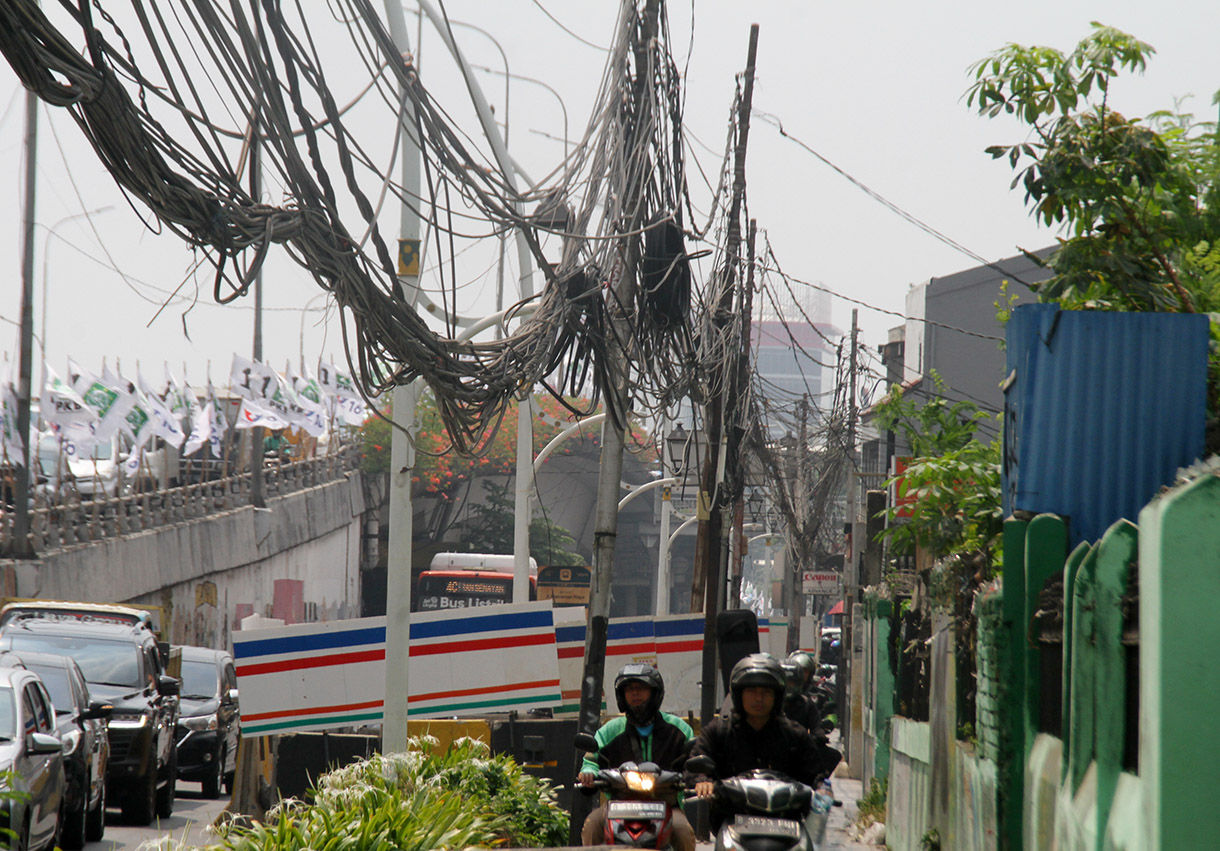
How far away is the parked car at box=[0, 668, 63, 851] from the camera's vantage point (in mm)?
9469

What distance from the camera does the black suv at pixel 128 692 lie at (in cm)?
1457

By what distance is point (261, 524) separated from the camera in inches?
1499

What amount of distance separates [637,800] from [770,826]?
→ 1246 millimetres

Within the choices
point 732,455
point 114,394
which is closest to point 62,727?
point 732,455

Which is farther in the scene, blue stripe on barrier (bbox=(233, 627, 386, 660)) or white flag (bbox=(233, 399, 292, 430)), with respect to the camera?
white flag (bbox=(233, 399, 292, 430))

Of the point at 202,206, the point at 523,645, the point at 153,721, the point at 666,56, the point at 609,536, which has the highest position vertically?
the point at 666,56

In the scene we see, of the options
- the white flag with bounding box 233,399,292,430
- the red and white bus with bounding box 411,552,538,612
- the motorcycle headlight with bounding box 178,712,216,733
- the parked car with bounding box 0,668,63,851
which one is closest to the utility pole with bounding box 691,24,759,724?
the motorcycle headlight with bounding box 178,712,216,733

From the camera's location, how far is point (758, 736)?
279 inches

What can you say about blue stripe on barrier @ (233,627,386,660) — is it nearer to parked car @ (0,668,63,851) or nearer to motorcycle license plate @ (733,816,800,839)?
parked car @ (0,668,63,851)

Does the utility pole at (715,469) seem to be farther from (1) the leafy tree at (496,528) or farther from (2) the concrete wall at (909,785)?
(1) the leafy tree at (496,528)

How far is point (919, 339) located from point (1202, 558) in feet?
130

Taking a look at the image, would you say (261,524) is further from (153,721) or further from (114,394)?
(153,721)

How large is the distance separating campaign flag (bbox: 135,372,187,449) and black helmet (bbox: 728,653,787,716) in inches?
1022

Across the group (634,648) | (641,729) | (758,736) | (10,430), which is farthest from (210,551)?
(758,736)
